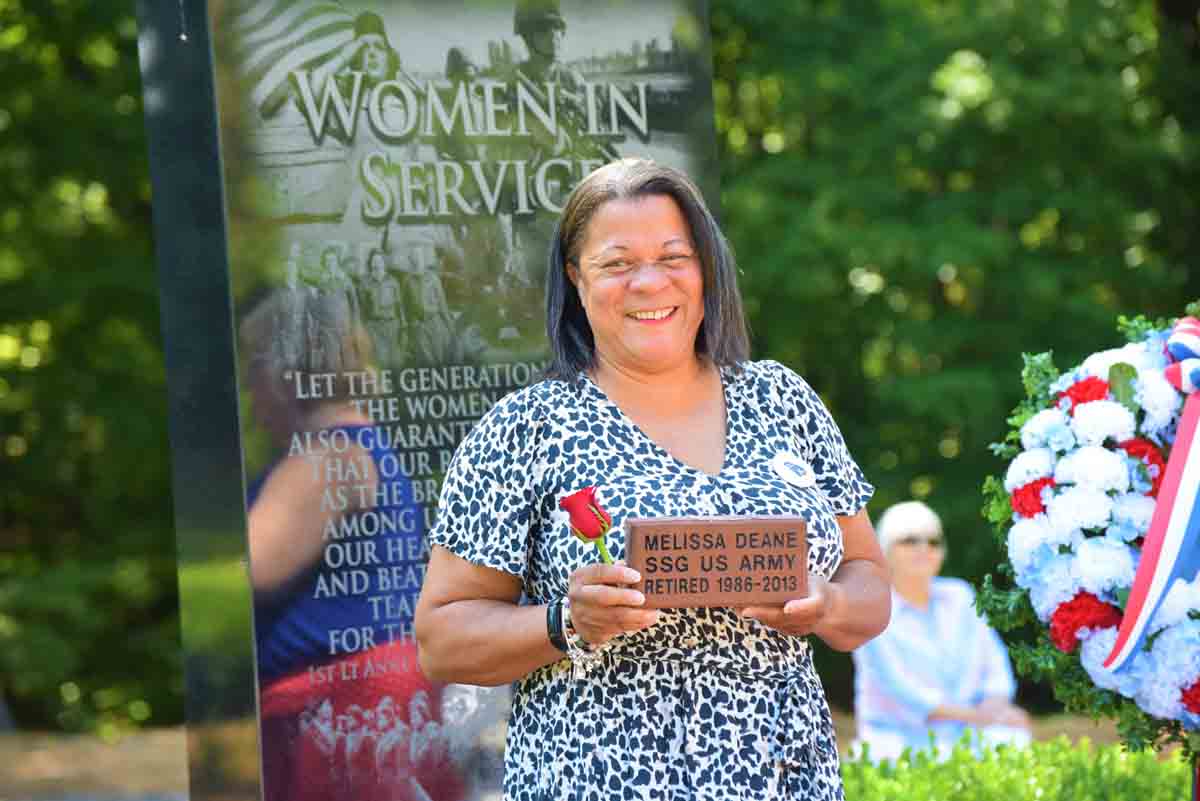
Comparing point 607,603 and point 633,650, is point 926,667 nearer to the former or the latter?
point 633,650

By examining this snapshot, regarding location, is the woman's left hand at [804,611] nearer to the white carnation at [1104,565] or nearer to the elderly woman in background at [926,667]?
the white carnation at [1104,565]

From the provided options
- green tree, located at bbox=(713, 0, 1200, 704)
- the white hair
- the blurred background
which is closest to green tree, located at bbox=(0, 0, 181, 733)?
the blurred background

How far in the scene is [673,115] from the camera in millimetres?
4820

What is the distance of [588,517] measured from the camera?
8.83 feet

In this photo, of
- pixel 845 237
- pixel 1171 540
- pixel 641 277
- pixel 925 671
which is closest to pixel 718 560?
pixel 641 277

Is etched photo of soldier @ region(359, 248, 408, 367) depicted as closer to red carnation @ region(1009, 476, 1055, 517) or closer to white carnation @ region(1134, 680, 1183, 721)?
red carnation @ region(1009, 476, 1055, 517)

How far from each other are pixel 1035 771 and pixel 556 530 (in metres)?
2.62

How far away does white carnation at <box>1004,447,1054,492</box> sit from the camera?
410 cm

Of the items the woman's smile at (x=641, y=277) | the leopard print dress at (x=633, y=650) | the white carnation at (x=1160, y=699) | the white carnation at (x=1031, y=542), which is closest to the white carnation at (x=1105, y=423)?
the white carnation at (x=1031, y=542)

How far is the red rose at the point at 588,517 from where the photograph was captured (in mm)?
2691

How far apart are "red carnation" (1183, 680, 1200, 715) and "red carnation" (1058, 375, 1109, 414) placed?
735 millimetres

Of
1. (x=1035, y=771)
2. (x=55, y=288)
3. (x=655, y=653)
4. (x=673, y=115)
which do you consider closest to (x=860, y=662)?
(x=1035, y=771)

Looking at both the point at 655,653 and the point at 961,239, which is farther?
the point at 961,239

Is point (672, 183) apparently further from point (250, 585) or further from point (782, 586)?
point (250, 585)
